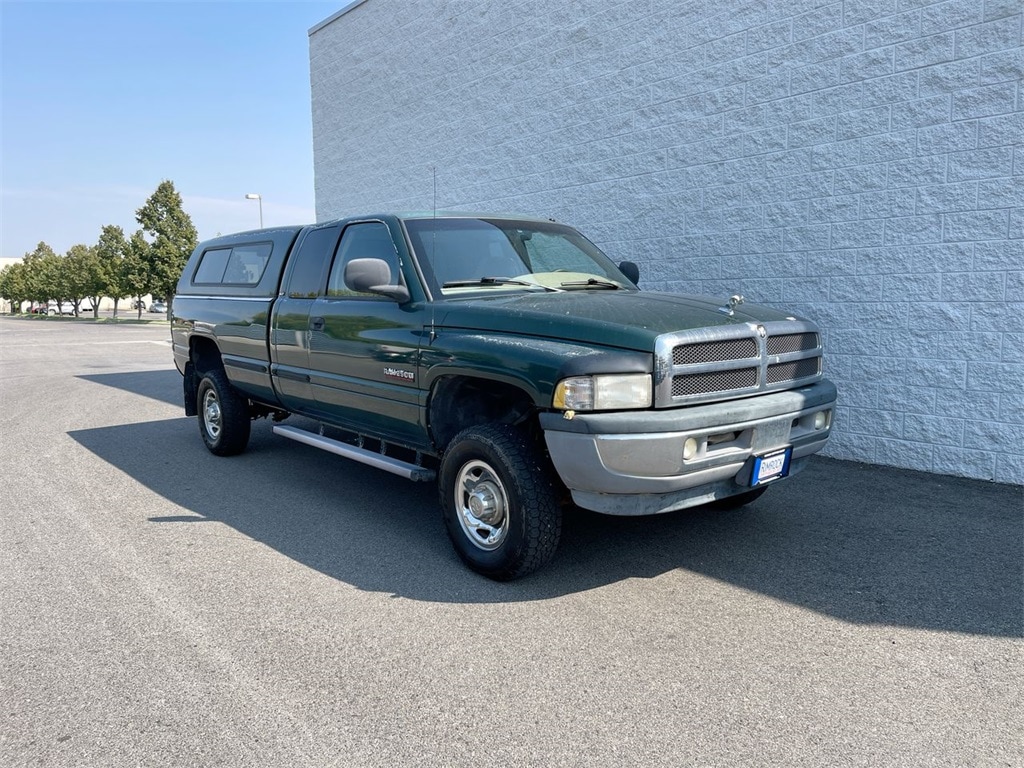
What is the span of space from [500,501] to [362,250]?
2280 millimetres

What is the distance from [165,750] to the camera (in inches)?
109

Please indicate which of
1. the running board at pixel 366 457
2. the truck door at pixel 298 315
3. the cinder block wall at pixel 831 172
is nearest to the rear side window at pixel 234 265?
the truck door at pixel 298 315

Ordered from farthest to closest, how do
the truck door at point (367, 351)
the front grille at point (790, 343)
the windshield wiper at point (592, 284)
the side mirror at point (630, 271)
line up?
the side mirror at point (630, 271) < the windshield wiper at point (592, 284) < the truck door at point (367, 351) < the front grille at point (790, 343)

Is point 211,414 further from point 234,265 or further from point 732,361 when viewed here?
point 732,361

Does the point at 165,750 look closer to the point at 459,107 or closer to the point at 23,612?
the point at 23,612

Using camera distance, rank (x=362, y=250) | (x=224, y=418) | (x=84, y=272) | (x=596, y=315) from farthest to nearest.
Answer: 1. (x=84, y=272)
2. (x=224, y=418)
3. (x=362, y=250)
4. (x=596, y=315)

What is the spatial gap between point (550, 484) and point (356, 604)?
1.16m

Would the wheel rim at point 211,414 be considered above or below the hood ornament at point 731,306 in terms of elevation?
below

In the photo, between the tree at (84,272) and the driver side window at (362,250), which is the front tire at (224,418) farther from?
the tree at (84,272)

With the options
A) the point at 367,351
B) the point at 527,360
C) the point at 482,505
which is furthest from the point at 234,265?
the point at 527,360

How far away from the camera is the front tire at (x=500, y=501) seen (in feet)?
13.3

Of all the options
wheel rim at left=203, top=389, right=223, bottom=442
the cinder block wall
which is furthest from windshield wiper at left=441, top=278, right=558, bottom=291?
wheel rim at left=203, top=389, right=223, bottom=442

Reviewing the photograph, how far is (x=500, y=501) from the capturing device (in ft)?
14.1

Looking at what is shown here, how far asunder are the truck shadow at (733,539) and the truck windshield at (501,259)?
161 centimetres
